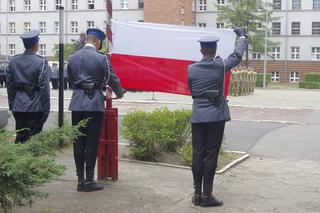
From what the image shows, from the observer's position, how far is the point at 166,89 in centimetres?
816

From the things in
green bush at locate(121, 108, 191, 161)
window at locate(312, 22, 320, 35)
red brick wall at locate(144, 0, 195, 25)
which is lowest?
green bush at locate(121, 108, 191, 161)

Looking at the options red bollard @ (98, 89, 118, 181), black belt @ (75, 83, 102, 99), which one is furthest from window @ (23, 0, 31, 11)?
black belt @ (75, 83, 102, 99)

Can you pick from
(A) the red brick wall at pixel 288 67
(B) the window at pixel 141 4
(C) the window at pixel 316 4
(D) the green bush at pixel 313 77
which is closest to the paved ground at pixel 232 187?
(D) the green bush at pixel 313 77

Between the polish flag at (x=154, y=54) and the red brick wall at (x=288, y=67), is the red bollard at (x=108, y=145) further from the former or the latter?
the red brick wall at (x=288, y=67)

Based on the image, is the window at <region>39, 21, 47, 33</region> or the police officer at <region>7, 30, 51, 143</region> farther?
the window at <region>39, 21, 47, 33</region>

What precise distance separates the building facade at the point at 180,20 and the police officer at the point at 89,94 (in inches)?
2282

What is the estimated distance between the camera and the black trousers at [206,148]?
6.40 metres

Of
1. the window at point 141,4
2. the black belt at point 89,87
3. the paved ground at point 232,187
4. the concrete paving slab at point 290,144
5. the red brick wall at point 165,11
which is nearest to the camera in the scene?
the paved ground at point 232,187

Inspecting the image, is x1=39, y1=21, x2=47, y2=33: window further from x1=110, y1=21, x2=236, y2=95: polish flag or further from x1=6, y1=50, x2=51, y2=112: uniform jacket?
x1=6, y1=50, x2=51, y2=112: uniform jacket

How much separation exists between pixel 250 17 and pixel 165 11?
43.7ft

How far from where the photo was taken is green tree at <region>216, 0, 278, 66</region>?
185 ft

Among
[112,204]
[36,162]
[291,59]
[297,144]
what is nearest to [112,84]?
[112,204]

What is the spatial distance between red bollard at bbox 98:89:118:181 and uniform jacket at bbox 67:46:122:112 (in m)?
0.53

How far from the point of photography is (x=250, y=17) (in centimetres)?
5700
